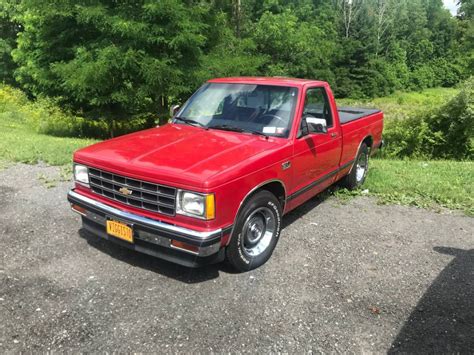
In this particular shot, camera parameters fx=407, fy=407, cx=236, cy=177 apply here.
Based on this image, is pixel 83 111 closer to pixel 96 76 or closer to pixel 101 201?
pixel 96 76

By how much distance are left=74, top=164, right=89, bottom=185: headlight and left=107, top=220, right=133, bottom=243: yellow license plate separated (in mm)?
603

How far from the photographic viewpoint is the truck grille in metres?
3.52

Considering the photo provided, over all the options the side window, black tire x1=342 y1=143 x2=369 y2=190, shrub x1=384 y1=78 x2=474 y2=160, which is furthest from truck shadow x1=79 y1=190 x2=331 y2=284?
shrub x1=384 y1=78 x2=474 y2=160

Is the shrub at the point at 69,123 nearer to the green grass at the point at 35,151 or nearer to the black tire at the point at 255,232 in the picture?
the green grass at the point at 35,151

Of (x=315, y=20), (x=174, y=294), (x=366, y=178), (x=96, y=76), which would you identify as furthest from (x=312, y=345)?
(x=315, y=20)

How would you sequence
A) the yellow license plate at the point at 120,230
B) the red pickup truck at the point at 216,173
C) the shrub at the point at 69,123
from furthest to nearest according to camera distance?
the shrub at the point at 69,123
the yellow license plate at the point at 120,230
the red pickup truck at the point at 216,173

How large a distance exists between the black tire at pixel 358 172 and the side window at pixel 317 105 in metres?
1.27

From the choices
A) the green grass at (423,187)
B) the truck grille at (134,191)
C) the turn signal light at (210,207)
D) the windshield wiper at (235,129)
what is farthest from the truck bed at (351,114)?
the truck grille at (134,191)

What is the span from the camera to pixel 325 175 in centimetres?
537

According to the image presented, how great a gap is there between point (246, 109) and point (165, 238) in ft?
6.44

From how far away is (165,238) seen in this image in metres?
3.51

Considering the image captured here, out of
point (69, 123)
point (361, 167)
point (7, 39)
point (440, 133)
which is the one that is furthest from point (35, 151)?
point (7, 39)

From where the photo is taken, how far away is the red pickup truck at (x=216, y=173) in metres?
3.46

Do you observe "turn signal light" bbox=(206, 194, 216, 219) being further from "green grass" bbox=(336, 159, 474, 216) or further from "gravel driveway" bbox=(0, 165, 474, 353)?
"green grass" bbox=(336, 159, 474, 216)
